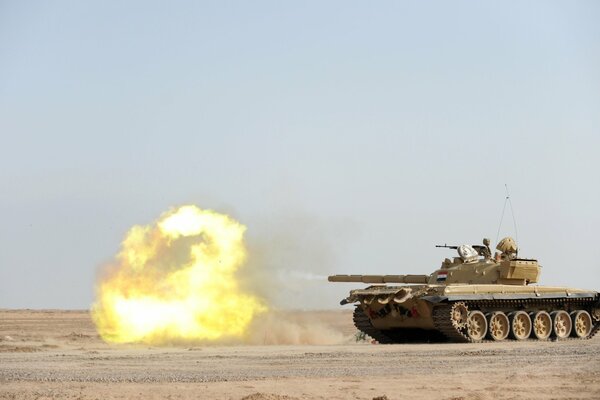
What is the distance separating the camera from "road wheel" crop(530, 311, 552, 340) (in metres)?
35.5

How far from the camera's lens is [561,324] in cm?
3678

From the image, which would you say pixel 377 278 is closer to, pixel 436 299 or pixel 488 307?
pixel 488 307

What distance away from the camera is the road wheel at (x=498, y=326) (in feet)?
112

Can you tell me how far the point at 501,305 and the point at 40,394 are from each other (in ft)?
63.3

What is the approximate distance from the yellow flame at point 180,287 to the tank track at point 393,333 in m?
3.53

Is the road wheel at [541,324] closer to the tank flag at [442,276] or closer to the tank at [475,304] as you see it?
the tank at [475,304]

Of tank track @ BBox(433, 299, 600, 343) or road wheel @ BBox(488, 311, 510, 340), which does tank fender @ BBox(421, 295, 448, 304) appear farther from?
road wheel @ BBox(488, 311, 510, 340)

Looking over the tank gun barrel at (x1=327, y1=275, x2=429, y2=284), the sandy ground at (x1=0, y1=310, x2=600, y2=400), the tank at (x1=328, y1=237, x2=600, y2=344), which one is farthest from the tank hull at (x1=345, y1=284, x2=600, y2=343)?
the tank gun barrel at (x1=327, y1=275, x2=429, y2=284)

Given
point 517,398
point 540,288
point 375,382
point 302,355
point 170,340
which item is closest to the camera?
point 517,398

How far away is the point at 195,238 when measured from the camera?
3425 centimetres

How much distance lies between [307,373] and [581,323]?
18.6 meters

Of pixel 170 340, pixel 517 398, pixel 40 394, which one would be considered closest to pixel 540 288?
pixel 170 340

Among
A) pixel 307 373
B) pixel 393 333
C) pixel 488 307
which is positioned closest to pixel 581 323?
pixel 488 307

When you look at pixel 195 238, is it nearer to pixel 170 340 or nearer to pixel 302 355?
pixel 170 340
